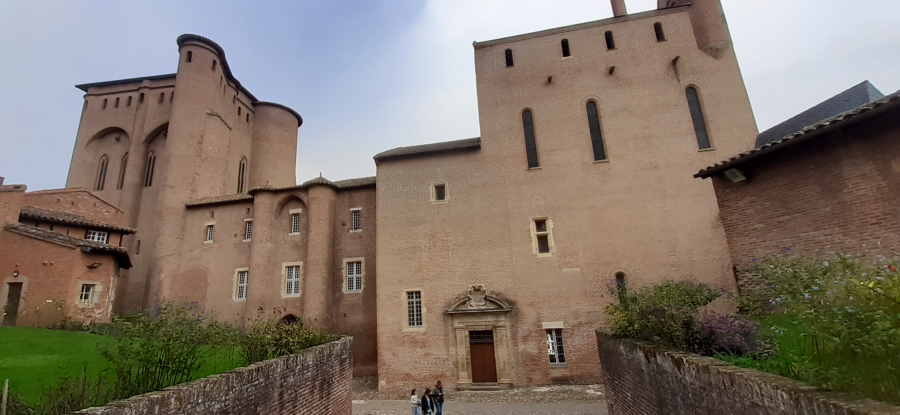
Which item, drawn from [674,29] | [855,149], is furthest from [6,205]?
[674,29]

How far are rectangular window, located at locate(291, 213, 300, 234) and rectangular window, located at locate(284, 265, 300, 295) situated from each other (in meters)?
1.94

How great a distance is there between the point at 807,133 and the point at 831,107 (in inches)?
260

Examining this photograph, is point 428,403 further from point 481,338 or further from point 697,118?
point 697,118

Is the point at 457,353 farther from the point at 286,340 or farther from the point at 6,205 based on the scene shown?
the point at 6,205

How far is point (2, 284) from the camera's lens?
570 inches

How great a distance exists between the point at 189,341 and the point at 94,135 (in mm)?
29588

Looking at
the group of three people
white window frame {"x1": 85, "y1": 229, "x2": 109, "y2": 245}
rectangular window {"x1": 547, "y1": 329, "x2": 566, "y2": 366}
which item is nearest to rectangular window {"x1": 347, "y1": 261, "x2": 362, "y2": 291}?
the group of three people

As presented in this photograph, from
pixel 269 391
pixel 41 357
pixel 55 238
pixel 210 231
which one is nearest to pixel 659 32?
pixel 269 391

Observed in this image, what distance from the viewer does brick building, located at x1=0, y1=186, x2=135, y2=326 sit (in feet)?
47.6

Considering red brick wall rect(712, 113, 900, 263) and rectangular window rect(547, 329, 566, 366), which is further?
rectangular window rect(547, 329, 566, 366)

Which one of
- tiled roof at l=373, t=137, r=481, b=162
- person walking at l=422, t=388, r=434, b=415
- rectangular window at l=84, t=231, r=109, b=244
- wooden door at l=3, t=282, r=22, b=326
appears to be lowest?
person walking at l=422, t=388, r=434, b=415

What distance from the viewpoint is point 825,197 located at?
24.0 feet

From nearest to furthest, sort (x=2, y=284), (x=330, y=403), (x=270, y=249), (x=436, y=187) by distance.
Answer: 1. (x=330, y=403)
2. (x=2, y=284)
3. (x=436, y=187)
4. (x=270, y=249)

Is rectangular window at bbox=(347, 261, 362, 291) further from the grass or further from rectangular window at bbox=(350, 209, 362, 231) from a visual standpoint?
the grass
